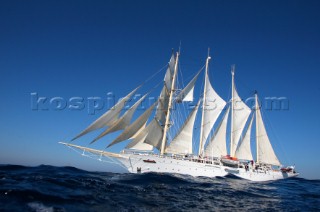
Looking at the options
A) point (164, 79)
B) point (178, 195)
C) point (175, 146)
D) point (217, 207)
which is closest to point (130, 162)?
point (175, 146)

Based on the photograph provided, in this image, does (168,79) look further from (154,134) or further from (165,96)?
(154,134)

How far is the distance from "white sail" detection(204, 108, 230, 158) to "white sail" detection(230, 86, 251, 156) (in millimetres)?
3013

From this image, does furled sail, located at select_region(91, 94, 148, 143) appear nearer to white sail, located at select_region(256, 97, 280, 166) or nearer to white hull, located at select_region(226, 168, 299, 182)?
white hull, located at select_region(226, 168, 299, 182)

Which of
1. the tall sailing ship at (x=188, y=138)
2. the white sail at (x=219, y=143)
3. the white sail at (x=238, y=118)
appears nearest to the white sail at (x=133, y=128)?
the tall sailing ship at (x=188, y=138)

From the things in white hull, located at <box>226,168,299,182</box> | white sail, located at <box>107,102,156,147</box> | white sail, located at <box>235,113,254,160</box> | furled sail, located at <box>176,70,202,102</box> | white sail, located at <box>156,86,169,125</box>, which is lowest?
white hull, located at <box>226,168,299,182</box>

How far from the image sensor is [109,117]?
100 ft

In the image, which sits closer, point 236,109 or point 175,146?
point 175,146

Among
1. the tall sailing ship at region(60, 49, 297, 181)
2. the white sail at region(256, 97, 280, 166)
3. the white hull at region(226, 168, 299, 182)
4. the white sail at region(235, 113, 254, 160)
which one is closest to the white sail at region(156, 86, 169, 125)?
the tall sailing ship at region(60, 49, 297, 181)

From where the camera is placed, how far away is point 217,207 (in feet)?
41.3

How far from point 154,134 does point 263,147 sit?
910 inches

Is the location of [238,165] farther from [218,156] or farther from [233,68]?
[233,68]

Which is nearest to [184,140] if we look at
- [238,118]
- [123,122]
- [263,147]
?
[123,122]

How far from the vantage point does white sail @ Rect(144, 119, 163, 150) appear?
1448 inches

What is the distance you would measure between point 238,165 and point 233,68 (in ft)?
67.3
